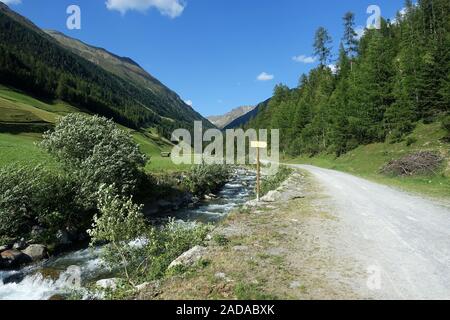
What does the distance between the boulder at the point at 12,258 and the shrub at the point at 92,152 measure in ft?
19.8

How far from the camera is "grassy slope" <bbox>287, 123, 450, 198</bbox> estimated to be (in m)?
27.7

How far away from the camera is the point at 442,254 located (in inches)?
428

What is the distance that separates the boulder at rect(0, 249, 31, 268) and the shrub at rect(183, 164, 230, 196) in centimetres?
2243

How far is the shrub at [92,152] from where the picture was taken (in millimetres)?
25906

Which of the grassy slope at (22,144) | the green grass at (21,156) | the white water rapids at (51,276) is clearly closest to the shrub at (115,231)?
the white water rapids at (51,276)

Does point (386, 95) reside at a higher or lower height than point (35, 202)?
higher

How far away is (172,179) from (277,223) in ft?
86.0

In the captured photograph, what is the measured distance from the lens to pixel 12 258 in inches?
726

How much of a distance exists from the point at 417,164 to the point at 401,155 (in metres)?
7.58

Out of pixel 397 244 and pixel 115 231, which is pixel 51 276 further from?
pixel 397 244

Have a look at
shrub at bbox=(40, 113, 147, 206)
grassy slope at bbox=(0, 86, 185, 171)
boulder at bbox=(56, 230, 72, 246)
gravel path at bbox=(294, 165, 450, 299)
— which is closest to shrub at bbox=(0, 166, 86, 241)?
boulder at bbox=(56, 230, 72, 246)

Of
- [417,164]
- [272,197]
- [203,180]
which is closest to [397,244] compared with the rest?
[272,197]

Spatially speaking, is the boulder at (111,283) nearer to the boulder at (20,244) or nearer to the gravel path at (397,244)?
the gravel path at (397,244)
